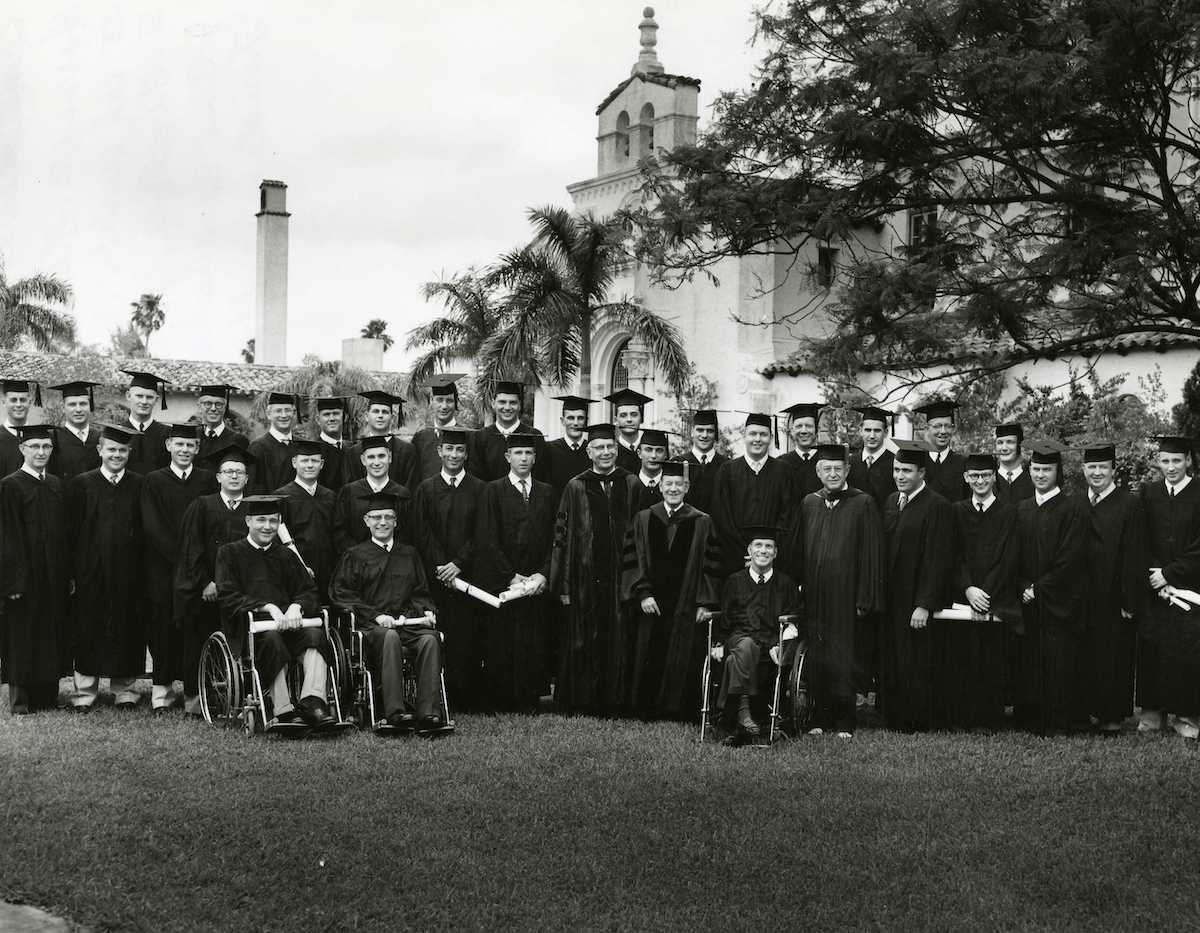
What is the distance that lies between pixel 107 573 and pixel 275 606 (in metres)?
1.50

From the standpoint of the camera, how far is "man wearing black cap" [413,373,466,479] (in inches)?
392

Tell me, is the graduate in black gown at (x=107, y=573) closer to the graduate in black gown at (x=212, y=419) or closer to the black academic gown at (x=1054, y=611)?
the graduate in black gown at (x=212, y=419)

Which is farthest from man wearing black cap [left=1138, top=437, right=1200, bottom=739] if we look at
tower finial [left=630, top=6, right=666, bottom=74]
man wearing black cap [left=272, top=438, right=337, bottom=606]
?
tower finial [left=630, top=6, right=666, bottom=74]

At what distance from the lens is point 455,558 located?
29.5ft

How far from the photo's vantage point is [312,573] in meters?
8.50

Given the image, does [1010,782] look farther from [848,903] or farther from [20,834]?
[20,834]

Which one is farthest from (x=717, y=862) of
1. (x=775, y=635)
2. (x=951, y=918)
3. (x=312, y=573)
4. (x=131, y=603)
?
(x=131, y=603)

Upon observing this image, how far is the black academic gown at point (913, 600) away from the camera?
333 inches

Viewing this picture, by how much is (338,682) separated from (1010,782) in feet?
12.5

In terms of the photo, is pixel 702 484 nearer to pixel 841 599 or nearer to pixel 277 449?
pixel 841 599

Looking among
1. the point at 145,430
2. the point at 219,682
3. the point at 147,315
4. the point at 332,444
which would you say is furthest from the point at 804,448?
the point at 147,315

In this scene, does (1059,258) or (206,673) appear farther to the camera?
(206,673)

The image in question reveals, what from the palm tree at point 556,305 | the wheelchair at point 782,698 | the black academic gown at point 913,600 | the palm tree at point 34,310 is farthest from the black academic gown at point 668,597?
the palm tree at point 34,310

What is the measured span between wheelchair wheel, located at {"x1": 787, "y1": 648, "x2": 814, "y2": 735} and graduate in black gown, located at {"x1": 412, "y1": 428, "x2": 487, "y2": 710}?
84.4 inches
